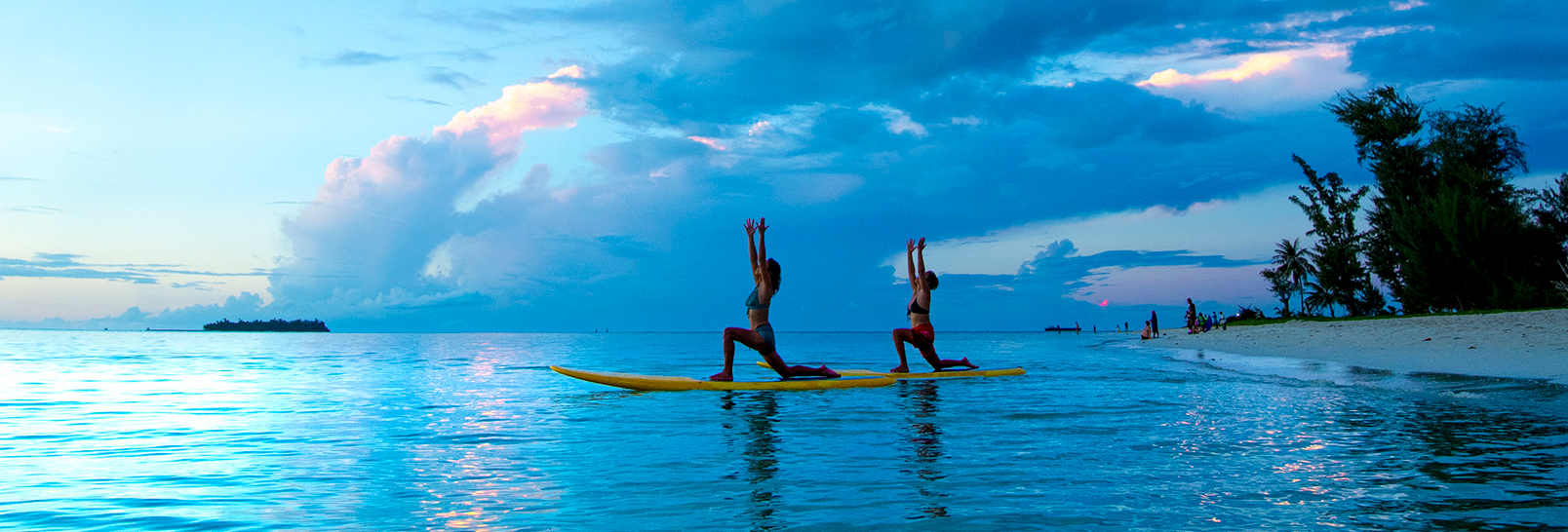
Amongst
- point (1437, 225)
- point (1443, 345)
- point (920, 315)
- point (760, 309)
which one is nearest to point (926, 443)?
point (760, 309)

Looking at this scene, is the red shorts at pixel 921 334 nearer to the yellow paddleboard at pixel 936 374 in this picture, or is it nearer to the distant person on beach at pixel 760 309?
the yellow paddleboard at pixel 936 374

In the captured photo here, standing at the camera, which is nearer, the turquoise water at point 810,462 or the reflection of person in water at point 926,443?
the turquoise water at point 810,462

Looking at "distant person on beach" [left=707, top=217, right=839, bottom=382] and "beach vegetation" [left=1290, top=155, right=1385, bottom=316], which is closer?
"distant person on beach" [left=707, top=217, right=839, bottom=382]

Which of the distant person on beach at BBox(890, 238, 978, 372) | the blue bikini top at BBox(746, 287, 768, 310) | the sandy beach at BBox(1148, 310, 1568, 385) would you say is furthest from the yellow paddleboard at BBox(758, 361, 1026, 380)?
the sandy beach at BBox(1148, 310, 1568, 385)

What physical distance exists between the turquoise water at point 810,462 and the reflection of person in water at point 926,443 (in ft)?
0.17

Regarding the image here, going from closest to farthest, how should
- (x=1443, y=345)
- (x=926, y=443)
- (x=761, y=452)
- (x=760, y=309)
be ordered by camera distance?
(x=761, y=452) < (x=926, y=443) < (x=760, y=309) < (x=1443, y=345)

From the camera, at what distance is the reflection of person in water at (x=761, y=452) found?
5.84 meters

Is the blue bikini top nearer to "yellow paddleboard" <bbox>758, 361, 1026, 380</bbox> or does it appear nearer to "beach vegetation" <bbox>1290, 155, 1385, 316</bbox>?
"yellow paddleboard" <bbox>758, 361, 1026, 380</bbox>

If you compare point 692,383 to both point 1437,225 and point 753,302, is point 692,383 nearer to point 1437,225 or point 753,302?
point 753,302

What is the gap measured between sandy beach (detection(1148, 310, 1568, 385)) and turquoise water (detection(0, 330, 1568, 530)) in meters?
4.31

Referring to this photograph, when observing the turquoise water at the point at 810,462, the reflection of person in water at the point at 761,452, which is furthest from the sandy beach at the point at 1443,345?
the reflection of person in water at the point at 761,452

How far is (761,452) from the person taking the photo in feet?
28.3

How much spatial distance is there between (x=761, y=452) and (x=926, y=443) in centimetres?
178

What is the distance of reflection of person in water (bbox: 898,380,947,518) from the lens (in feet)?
20.3
